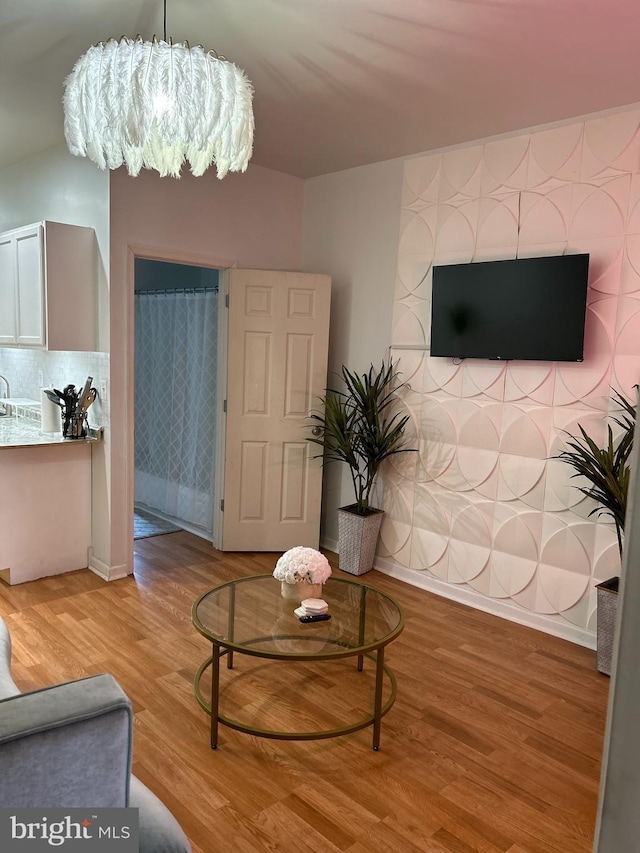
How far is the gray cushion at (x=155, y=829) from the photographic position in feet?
4.49

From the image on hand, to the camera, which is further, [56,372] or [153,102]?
[56,372]

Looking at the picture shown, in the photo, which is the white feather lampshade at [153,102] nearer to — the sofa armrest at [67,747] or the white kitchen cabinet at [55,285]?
the sofa armrest at [67,747]

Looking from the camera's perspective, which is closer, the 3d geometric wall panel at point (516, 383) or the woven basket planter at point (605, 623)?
the woven basket planter at point (605, 623)

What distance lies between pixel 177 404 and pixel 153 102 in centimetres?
362

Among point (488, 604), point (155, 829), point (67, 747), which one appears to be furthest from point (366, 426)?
point (67, 747)

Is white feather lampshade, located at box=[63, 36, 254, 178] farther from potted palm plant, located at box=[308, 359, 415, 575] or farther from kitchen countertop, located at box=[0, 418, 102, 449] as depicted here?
potted palm plant, located at box=[308, 359, 415, 575]

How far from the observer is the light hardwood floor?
81.7 inches

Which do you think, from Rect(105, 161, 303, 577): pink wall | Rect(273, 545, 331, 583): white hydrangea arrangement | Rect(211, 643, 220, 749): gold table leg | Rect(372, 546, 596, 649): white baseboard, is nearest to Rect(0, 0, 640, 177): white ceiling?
Rect(105, 161, 303, 577): pink wall

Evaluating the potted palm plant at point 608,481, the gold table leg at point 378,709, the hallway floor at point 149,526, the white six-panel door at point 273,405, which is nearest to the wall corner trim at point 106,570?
the hallway floor at point 149,526

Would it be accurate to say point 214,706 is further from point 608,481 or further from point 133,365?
point 133,365

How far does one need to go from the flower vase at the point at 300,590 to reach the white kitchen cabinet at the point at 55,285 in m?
2.25

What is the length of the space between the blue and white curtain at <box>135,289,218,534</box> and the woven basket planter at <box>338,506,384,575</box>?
1200mm

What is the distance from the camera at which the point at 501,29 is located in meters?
2.49

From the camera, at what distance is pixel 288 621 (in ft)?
8.61
